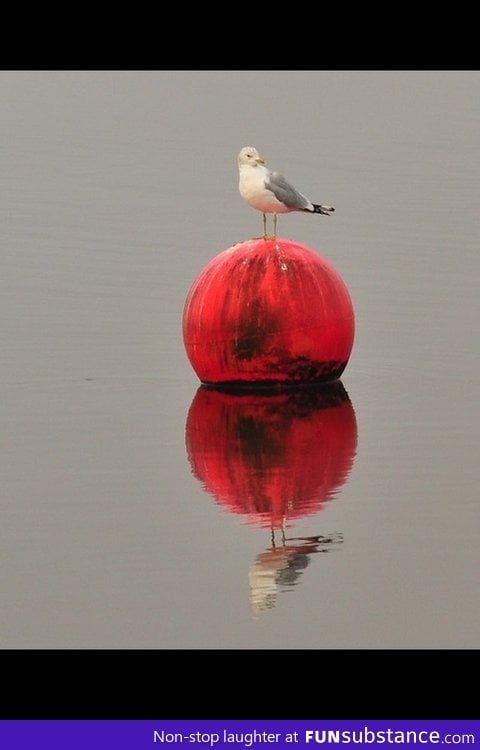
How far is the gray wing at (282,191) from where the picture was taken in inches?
667

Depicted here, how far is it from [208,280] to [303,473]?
2.92m

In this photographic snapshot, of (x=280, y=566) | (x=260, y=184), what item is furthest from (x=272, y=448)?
(x=280, y=566)

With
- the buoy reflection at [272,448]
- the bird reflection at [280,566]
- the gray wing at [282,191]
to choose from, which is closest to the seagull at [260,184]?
the gray wing at [282,191]

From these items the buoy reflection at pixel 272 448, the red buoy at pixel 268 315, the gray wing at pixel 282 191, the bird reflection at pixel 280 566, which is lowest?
the bird reflection at pixel 280 566

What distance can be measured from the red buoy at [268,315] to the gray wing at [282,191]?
65 cm

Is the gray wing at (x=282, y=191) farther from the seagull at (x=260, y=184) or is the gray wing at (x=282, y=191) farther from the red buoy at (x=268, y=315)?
the red buoy at (x=268, y=315)

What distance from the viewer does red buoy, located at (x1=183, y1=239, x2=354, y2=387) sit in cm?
1617

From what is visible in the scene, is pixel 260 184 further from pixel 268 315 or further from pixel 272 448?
pixel 272 448

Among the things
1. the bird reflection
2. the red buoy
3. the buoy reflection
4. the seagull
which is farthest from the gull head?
the bird reflection

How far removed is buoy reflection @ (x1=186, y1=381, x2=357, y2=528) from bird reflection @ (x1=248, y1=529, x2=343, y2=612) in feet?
1.36

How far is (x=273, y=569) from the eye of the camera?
11.4m

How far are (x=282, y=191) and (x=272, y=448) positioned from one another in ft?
9.78

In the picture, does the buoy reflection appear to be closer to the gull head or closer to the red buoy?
the red buoy

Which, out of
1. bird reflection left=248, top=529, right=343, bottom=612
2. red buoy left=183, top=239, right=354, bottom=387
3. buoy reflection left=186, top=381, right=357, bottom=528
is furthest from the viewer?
red buoy left=183, top=239, right=354, bottom=387
